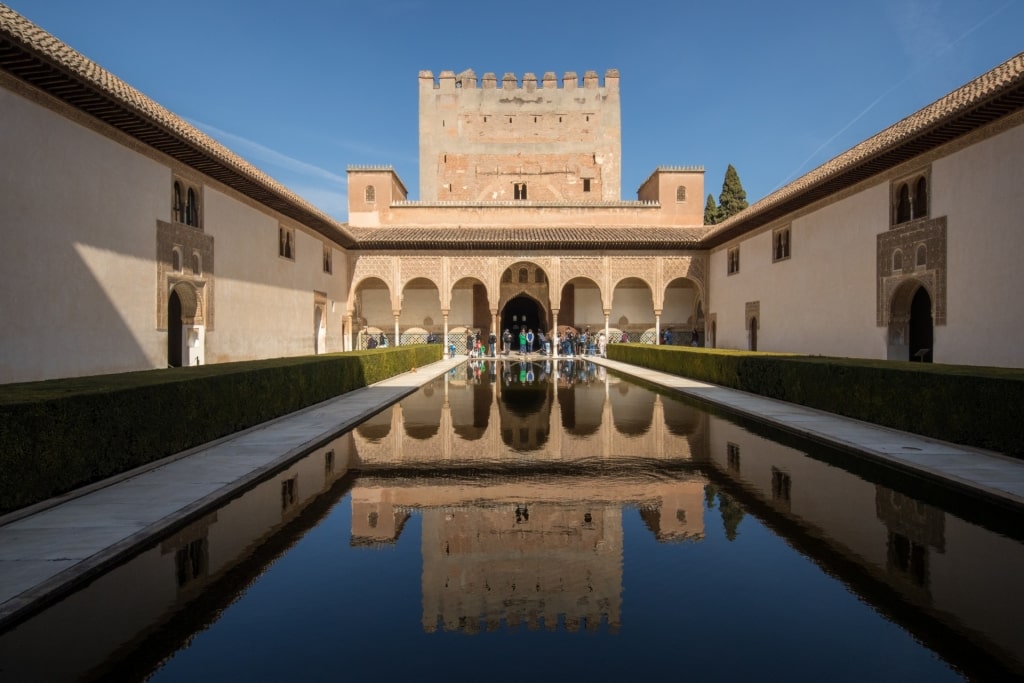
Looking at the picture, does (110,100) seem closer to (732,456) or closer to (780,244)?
(732,456)

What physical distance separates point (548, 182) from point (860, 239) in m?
21.9

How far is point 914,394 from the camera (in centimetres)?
705

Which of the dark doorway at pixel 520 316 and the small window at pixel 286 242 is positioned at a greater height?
the small window at pixel 286 242

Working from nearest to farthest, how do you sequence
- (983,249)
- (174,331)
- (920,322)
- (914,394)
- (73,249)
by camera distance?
(914,394)
(73,249)
(983,249)
(174,331)
(920,322)

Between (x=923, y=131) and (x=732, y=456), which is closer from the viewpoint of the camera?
(x=732, y=456)

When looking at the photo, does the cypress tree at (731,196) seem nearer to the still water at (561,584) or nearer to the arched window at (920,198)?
the arched window at (920,198)

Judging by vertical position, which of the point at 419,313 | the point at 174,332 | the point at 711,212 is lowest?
the point at 174,332

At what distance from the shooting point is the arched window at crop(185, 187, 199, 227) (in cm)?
1274

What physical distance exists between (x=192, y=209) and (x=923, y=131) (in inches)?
542

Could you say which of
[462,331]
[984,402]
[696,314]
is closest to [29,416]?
[984,402]

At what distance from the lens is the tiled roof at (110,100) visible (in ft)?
25.2

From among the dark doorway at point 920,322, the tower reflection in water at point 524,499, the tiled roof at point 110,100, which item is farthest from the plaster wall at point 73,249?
the dark doorway at point 920,322

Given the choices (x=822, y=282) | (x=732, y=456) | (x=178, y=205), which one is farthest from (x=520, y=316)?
(x=732, y=456)

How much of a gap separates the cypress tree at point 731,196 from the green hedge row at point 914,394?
3136 cm
